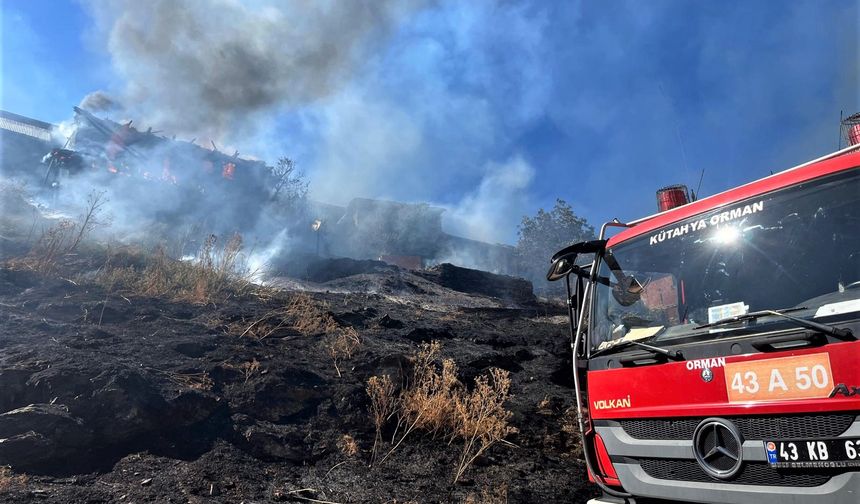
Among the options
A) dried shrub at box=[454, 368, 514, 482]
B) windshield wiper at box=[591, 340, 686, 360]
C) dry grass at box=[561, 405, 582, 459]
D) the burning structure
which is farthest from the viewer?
the burning structure

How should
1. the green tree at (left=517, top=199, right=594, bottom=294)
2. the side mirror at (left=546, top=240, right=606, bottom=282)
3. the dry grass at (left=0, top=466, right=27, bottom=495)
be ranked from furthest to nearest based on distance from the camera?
1. the green tree at (left=517, top=199, right=594, bottom=294)
2. the side mirror at (left=546, top=240, right=606, bottom=282)
3. the dry grass at (left=0, top=466, right=27, bottom=495)

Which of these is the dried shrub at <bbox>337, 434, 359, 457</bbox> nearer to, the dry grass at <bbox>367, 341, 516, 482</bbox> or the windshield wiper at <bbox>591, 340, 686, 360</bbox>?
the dry grass at <bbox>367, 341, 516, 482</bbox>

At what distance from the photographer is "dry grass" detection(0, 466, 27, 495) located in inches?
125

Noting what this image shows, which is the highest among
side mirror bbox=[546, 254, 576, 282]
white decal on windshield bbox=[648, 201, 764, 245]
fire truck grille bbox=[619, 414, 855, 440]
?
white decal on windshield bbox=[648, 201, 764, 245]

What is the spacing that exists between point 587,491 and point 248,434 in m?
3.05

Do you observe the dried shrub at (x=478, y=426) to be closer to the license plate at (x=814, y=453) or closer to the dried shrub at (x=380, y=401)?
the dried shrub at (x=380, y=401)

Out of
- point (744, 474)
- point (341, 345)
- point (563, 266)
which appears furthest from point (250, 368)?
point (744, 474)

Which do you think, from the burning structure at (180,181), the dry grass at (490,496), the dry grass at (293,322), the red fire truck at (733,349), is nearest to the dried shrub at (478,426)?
the dry grass at (490,496)

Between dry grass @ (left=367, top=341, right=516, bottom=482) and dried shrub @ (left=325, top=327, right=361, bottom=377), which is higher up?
dried shrub @ (left=325, top=327, right=361, bottom=377)

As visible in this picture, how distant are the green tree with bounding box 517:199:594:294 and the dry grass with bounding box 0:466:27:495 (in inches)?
1193

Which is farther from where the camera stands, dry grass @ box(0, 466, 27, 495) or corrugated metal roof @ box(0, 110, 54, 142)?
corrugated metal roof @ box(0, 110, 54, 142)

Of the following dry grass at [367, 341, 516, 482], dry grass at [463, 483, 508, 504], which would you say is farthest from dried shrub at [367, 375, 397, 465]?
dry grass at [463, 483, 508, 504]

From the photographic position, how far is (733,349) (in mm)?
2340

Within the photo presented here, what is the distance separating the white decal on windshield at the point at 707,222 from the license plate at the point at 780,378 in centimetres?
100
